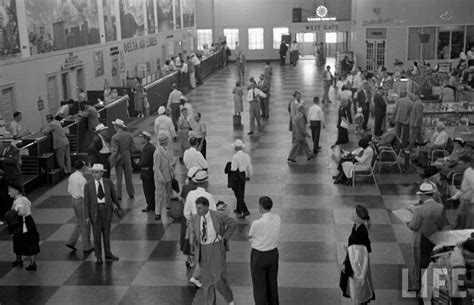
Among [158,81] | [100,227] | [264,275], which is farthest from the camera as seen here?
[158,81]

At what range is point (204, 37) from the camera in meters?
49.6

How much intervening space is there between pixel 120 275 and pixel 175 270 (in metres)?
0.87

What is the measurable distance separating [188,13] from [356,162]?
104 feet

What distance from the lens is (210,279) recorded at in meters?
7.84

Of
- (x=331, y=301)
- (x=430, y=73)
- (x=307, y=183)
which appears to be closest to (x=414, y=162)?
(x=307, y=183)

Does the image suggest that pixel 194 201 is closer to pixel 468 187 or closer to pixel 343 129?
pixel 468 187

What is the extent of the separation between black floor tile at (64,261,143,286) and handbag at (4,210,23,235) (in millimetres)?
1152

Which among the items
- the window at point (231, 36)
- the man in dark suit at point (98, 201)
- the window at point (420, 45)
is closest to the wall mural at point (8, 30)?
the man in dark suit at point (98, 201)

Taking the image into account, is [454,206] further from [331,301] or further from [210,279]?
[210,279]

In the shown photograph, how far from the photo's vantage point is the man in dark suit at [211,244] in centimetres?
772

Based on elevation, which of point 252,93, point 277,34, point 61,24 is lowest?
point 252,93

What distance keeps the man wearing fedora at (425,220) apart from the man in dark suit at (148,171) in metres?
5.76

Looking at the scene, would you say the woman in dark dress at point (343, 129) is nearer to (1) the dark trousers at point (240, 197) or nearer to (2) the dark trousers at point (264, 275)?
(1) the dark trousers at point (240, 197)

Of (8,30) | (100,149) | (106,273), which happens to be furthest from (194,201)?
(8,30)
